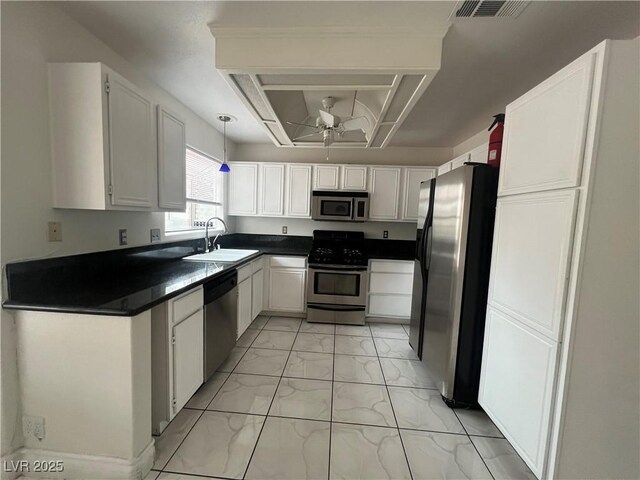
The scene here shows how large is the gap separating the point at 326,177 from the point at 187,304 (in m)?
2.58

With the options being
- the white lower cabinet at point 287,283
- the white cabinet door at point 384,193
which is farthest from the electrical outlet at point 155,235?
→ the white cabinet door at point 384,193

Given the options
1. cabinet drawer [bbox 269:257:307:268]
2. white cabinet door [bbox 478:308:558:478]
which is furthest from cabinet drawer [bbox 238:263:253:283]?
white cabinet door [bbox 478:308:558:478]

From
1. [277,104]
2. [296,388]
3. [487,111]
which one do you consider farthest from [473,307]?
[277,104]

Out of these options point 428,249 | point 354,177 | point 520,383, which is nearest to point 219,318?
point 428,249

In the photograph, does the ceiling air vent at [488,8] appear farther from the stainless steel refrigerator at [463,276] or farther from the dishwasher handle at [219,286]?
the dishwasher handle at [219,286]

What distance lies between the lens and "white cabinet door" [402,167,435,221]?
3637 millimetres

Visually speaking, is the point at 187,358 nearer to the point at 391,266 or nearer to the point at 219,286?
the point at 219,286

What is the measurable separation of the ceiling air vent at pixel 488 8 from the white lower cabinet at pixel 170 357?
2247 mm

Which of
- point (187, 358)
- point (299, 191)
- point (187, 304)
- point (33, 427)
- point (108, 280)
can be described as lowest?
point (33, 427)

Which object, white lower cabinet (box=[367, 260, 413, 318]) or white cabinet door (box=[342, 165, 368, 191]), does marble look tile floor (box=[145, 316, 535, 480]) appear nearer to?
white lower cabinet (box=[367, 260, 413, 318])

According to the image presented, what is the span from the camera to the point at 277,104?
2211mm

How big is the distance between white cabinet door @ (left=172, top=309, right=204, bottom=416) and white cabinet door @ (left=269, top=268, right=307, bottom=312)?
164 cm

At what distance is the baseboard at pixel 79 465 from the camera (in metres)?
1.34

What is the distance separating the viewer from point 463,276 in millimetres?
1883
